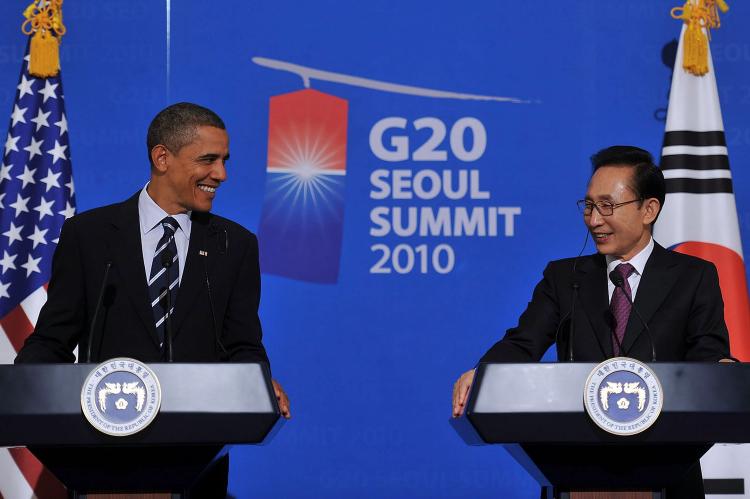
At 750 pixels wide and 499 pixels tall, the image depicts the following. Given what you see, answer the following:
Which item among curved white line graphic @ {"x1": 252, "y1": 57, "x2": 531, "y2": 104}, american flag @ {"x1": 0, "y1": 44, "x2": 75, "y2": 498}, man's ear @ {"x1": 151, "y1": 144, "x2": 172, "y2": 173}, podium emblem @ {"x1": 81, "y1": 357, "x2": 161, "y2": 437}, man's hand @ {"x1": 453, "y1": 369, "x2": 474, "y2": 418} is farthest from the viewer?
curved white line graphic @ {"x1": 252, "y1": 57, "x2": 531, "y2": 104}

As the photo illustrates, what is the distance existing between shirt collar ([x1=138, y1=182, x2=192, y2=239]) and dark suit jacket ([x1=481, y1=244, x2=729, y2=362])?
3.19 feet

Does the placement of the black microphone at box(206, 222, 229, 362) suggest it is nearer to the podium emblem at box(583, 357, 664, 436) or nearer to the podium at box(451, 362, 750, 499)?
the podium at box(451, 362, 750, 499)

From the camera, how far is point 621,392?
6.99ft

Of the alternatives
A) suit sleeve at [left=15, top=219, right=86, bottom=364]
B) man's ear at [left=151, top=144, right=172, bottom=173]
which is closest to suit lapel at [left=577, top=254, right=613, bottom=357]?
man's ear at [left=151, top=144, right=172, bottom=173]

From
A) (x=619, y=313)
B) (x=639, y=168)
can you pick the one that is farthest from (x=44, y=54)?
(x=619, y=313)

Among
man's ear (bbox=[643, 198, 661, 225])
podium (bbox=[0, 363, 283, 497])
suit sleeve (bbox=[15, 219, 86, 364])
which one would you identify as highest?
man's ear (bbox=[643, 198, 661, 225])

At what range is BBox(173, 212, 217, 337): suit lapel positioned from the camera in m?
2.81

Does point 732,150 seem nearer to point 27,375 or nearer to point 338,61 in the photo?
point 338,61

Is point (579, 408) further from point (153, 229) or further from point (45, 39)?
point (45, 39)

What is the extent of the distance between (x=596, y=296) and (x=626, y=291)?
15 cm

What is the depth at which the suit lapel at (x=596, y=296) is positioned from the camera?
2830 mm

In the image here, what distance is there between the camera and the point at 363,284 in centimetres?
449

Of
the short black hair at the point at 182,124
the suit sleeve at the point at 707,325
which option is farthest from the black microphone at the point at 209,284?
the suit sleeve at the point at 707,325

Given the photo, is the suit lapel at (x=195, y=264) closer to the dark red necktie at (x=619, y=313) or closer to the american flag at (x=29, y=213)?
the dark red necktie at (x=619, y=313)
